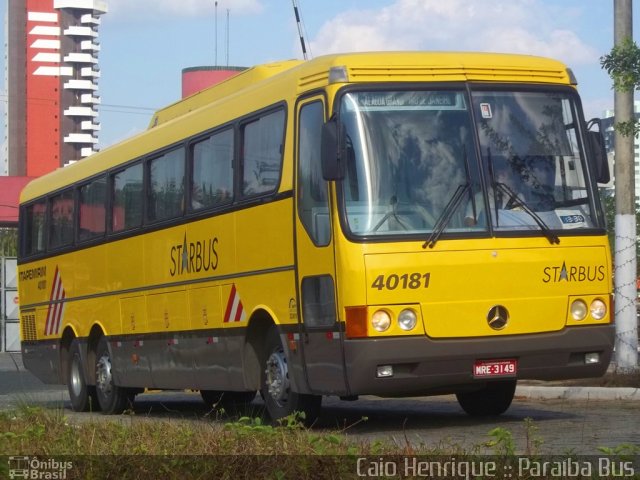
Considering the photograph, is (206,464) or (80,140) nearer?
(206,464)

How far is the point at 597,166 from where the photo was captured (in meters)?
13.1

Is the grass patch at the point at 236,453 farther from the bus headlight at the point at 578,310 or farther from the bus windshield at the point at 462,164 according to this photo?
the bus headlight at the point at 578,310

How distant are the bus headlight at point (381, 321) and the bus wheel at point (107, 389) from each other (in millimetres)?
7303

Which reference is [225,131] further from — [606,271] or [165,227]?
[606,271]

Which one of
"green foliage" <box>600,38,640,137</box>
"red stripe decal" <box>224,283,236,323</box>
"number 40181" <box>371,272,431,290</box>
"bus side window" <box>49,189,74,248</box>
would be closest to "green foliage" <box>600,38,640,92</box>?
"green foliage" <box>600,38,640,137</box>

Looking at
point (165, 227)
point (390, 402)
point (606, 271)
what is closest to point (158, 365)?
point (165, 227)

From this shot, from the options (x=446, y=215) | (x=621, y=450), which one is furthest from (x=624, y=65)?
(x=621, y=450)

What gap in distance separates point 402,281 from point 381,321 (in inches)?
15.0

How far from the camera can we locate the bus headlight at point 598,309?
12.8 metres

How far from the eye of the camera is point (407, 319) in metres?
12.1

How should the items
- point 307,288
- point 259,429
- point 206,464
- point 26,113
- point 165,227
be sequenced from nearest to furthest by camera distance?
point 206,464, point 259,429, point 307,288, point 165,227, point 26,113

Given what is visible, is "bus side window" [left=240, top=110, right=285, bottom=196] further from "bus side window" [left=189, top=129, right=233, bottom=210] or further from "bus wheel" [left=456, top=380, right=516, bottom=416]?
"bus wheel" [left=456, top=380, right=516, bottom=416]

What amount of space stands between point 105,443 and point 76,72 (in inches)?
6063

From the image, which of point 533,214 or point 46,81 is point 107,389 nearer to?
point 533,214
